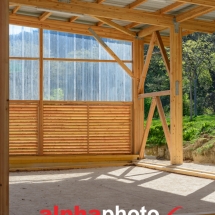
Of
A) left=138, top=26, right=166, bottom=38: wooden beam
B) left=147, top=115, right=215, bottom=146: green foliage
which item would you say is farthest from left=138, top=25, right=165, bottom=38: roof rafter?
left=147, top=115, right=215, bottom=146: green foliage

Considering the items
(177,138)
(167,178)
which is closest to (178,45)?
(177,138)

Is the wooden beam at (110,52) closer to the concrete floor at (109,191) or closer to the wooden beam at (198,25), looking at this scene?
the wooden beam at (198,25)

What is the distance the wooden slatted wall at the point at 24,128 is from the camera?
12109mm

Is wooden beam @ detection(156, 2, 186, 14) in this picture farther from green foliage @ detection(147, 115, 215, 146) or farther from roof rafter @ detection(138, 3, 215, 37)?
green foliage @ detection(147, 115, 215, 146)

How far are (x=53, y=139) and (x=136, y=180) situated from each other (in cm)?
351

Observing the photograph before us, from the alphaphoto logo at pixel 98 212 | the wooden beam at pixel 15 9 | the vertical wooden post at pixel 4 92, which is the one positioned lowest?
the alphaphoto logo at pixel 98 212

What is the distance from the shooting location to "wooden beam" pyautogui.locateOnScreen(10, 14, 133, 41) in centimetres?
1210

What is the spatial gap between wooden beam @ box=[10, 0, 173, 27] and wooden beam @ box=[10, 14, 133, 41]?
1980 mm

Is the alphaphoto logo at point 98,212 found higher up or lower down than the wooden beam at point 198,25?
lower down

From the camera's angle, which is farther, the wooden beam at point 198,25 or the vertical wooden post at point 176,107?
the wooden beam at point 198,25

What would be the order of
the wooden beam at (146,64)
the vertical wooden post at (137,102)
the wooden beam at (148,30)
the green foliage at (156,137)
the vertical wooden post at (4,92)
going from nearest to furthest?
the vertical wooden post at (4,92)
the wooden beam at (148,30)
the wooden beam at (146,64)
the vertical wooden post at (137,102)
the green foliage at (156,137)

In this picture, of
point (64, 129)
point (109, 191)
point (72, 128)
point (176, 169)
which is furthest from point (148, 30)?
point (109, 191)

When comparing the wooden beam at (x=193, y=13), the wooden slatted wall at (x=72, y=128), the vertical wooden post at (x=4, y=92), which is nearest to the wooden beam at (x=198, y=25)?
the wooden beam at (x=193, y=13)

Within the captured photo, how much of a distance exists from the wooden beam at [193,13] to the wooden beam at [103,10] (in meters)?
0.33
